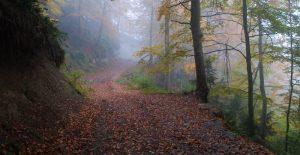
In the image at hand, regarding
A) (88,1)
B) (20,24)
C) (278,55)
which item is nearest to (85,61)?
(88,1)

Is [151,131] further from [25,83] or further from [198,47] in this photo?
[198,47]

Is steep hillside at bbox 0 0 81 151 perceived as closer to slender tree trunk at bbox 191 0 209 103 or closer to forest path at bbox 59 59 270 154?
forest path at bbox 59 59 270 154

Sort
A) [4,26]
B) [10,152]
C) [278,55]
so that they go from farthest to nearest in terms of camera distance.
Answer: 1. [278,55]
2. [4,26]
3. [10,152]

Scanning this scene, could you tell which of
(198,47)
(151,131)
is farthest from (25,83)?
(198,47)

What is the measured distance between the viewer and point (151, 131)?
903 centimetres

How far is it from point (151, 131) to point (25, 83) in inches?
161

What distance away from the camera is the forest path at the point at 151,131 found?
299 inches

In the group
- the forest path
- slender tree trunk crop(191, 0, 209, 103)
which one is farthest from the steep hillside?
slender tree trunk crop(191, 0, 209, 103)

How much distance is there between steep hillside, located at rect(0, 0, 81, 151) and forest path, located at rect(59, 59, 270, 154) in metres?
0.89

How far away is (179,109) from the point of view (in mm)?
11977

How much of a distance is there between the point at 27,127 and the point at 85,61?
26.1 meters

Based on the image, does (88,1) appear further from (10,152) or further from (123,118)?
(10,152)

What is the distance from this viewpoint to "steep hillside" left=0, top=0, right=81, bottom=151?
6.98 m

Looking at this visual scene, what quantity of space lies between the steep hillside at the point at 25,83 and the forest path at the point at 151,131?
89 cm
